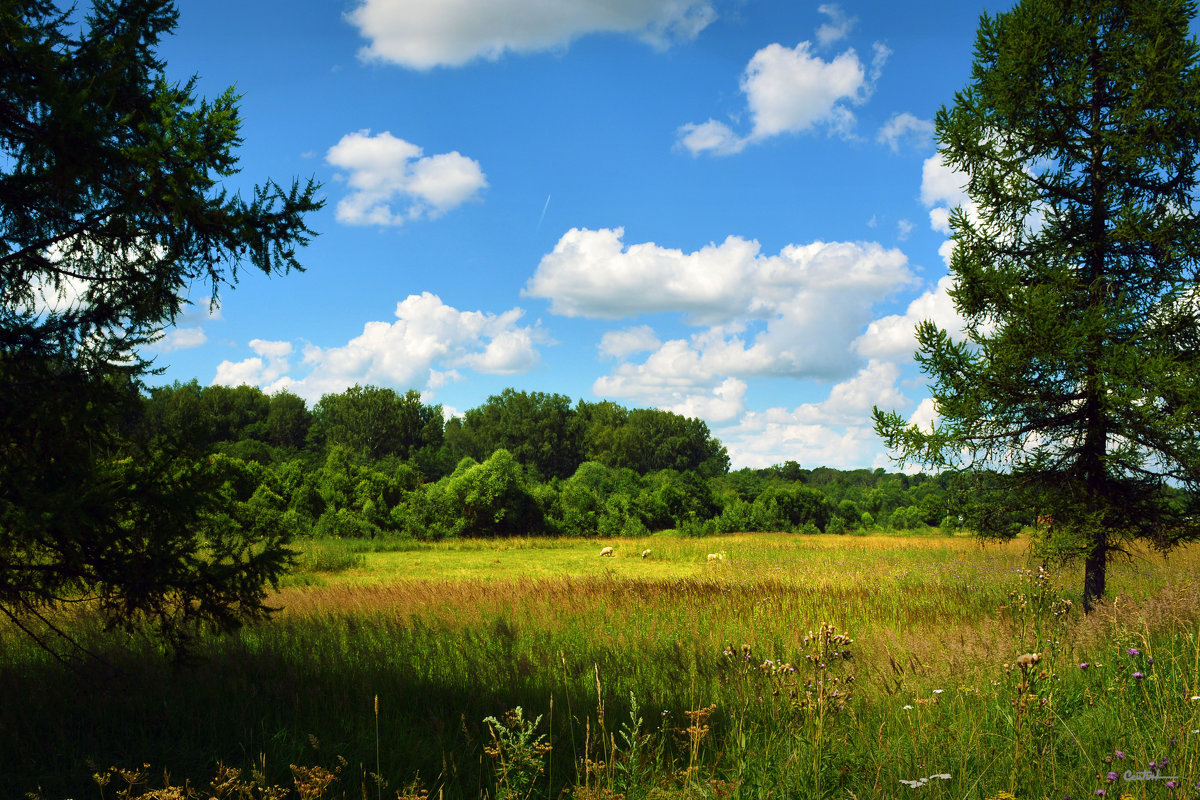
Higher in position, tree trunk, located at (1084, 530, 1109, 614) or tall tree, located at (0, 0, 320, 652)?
tall tree, located at (0, 0, 320, 652)

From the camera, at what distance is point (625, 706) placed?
16.3 ft

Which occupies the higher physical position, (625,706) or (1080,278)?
(1080,278)

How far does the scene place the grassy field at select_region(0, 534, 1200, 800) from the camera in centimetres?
295

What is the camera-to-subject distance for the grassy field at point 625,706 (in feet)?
9.68

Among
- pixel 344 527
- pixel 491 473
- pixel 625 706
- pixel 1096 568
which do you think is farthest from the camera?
pixel 491 473

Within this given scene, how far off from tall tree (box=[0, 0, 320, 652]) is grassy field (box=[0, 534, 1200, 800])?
868mm

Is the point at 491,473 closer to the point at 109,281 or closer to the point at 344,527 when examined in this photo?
the point at 344,527

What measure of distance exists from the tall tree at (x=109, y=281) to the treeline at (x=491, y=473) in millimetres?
488

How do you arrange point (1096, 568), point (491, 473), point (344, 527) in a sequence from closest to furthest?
point (1096, 568) → point (344, 527) → point (491, 473)

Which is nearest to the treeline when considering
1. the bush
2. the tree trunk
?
the bush

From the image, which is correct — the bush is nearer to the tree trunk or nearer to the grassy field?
the grassy field

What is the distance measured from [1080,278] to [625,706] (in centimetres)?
837

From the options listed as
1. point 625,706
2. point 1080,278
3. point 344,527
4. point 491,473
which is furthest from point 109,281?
point 491,473

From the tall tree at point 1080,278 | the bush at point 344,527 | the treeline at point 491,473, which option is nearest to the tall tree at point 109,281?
the treeline at point 491,473
